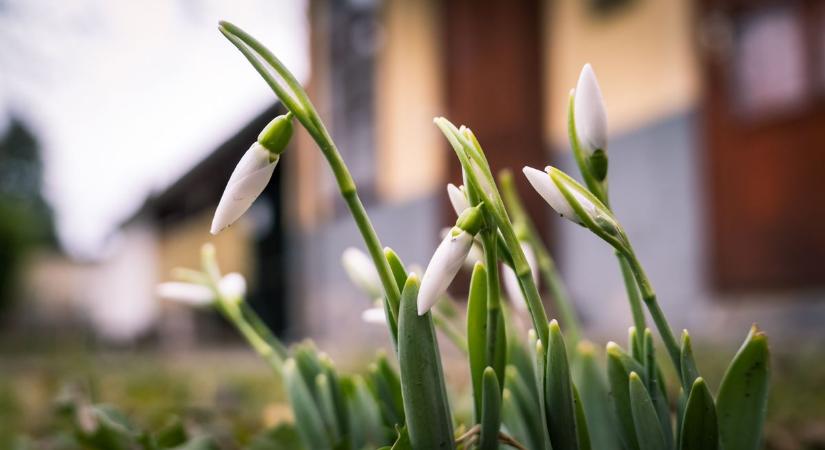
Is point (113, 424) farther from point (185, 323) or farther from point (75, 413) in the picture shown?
point (185, 323)

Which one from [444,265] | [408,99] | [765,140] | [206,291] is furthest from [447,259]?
[408,99]

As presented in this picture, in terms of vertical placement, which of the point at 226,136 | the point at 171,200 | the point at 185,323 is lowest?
the point at 185,323

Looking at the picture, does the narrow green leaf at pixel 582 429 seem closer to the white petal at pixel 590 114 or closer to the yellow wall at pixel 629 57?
the white petal at pixel 590 114

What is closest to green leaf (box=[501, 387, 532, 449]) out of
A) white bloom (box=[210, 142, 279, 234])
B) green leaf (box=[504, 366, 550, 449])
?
green leaf (box=[504, 366, 550, 449])

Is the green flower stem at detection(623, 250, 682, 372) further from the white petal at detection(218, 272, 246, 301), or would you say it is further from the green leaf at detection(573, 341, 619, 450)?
the white petal at detection(218, 272, 246, 301)

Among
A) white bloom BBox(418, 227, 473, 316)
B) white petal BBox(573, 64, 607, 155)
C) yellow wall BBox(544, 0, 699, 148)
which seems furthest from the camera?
yellow wall BBox(544, 0, 699, 148)

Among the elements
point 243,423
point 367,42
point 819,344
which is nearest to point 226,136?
point 367,42

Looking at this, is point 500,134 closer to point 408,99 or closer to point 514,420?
point 408,99
